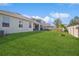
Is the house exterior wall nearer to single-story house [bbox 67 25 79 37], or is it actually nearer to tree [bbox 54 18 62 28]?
tree [bbox 54 18 62 28]

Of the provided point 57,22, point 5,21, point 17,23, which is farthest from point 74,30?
point 5,21

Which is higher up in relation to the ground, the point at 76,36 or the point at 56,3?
the point at 56,3

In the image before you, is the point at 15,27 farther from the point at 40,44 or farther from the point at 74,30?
the point at 74,30

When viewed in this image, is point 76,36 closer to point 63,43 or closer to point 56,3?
point 63,43

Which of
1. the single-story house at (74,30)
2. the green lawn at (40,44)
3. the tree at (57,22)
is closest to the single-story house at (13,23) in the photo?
the green lawn at (40,44)

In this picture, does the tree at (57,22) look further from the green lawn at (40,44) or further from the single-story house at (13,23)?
the single-story house at (13,23)

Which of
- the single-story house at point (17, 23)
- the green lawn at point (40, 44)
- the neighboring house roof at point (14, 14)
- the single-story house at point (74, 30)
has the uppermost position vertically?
the neighboring house roof at point (14, 14)

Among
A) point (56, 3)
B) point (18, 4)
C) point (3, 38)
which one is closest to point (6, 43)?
point (3, 38)

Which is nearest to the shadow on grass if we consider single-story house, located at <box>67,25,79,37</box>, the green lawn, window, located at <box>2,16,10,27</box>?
the green lawn

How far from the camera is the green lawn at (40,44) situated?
5.00 m

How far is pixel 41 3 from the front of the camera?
506 centimetres

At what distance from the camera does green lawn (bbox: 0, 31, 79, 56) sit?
5.00m

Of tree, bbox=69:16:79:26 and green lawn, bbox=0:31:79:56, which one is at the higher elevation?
tree, bbox=69:16:79:26

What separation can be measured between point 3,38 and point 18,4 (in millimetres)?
666
